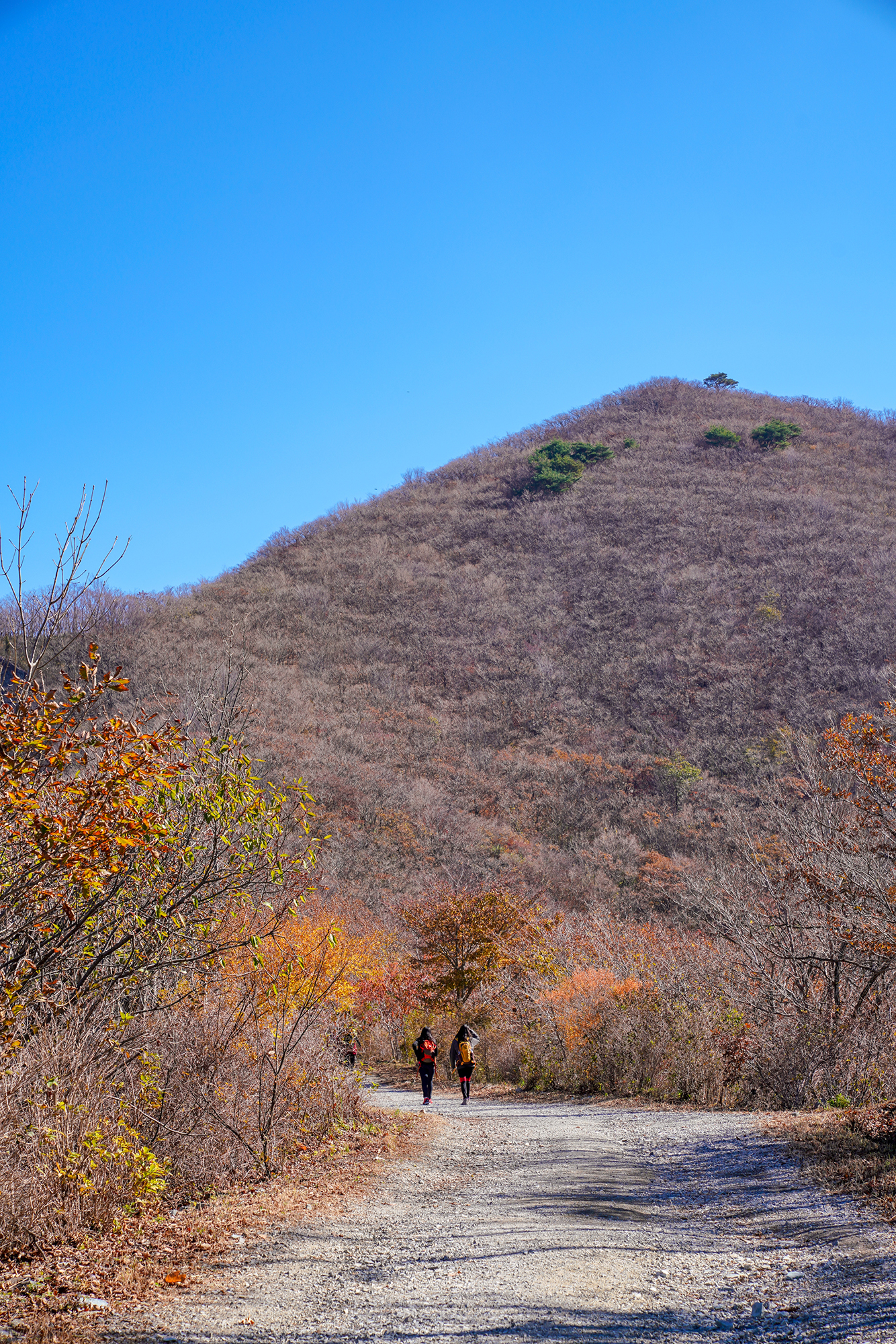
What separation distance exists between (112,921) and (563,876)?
27777mm

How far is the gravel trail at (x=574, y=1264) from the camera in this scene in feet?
13.0

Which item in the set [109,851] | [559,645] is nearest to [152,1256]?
[109,851]

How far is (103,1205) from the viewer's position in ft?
16.6

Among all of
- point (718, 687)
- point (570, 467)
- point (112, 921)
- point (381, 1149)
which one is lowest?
point (381, 1149)

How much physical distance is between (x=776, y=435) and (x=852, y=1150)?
248ft

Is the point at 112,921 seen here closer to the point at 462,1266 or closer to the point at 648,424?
the point at 462,1266

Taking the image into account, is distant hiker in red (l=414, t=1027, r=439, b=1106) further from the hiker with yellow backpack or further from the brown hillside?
the brown hillside

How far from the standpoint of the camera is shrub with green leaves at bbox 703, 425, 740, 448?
7469 centimetres

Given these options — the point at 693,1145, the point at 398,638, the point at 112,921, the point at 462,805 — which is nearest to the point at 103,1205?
the point at 112,921

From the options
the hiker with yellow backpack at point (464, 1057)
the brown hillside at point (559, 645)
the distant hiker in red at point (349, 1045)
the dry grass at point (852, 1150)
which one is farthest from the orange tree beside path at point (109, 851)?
the brown hillside at point (559, 645)

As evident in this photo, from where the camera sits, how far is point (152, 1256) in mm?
4875

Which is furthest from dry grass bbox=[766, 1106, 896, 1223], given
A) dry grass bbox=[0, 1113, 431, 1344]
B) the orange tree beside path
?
the orange tree beside path

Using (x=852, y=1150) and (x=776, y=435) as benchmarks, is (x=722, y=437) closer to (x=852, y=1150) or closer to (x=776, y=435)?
(x=776, y=435)

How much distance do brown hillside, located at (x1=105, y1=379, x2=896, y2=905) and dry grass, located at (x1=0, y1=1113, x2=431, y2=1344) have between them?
75.9ft
